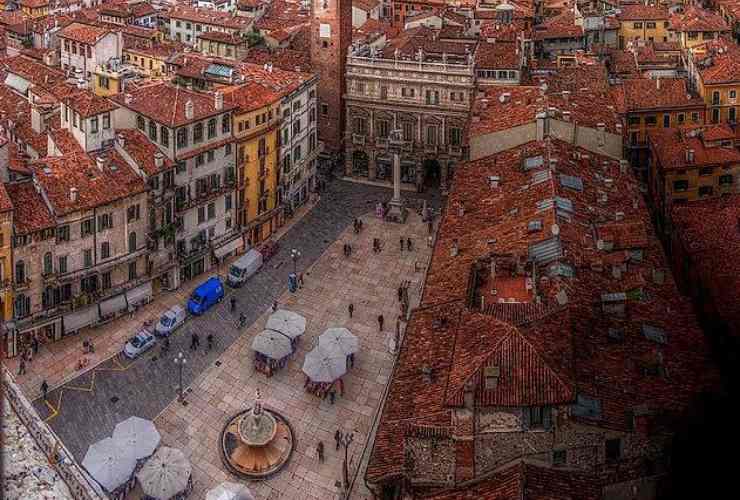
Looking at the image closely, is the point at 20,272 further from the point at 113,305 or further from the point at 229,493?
the point at 229,493

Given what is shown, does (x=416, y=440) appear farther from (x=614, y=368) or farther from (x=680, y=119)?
(x=680, y=119)

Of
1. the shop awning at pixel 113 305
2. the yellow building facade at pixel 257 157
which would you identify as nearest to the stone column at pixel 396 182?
the yellow building facade at pixel 257 157

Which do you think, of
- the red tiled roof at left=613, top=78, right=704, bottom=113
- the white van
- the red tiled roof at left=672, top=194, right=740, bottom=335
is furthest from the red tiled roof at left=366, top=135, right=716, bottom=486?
the red tiled roof at left=613, top=78, right=704, bottom=113

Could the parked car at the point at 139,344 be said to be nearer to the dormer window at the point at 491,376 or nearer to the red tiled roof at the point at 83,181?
the red tiled roof at the point at 83,181

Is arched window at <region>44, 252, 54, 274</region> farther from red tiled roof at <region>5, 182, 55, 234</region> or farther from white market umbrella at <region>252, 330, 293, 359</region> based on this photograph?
white market umbrella at <region>252, 330, 293, 359</region>

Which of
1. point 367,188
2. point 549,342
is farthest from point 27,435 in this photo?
point 367,188
